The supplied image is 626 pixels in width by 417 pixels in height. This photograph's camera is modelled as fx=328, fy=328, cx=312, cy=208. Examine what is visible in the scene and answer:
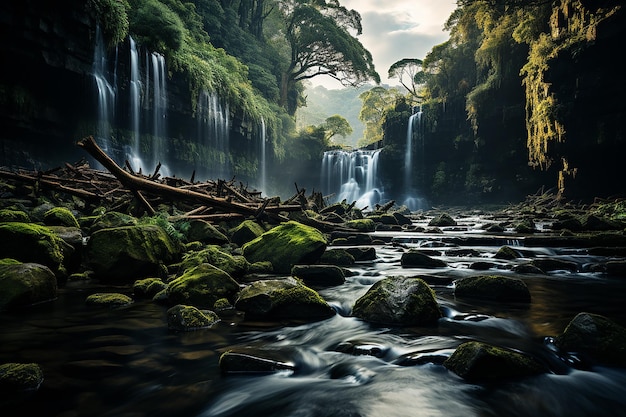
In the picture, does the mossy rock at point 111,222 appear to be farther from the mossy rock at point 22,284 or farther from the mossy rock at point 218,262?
the mossy rock at point 22,284

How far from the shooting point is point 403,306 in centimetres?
356

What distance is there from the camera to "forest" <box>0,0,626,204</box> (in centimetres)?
1834

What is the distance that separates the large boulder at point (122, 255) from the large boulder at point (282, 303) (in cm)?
218

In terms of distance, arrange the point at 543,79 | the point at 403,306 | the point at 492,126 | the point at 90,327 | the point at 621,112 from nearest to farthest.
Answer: the point at 90,327 < the point at 403,306 < the point at 621,112 < the point at 543,79 < the point at 492,126

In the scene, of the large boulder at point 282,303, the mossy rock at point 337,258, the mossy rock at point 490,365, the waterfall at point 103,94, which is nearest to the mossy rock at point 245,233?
the mossy rock at point 337,258

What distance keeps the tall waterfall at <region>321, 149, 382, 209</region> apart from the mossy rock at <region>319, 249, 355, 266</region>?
3204cm

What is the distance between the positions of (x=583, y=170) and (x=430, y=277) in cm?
2240

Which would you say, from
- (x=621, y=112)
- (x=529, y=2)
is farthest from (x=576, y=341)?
(x=529, y=2)

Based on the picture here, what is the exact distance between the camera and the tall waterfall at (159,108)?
21.9 metres

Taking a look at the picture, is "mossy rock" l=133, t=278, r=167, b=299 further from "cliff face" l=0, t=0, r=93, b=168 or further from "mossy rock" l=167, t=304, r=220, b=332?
"cliff face" l=0, t=0, r=93, b=168

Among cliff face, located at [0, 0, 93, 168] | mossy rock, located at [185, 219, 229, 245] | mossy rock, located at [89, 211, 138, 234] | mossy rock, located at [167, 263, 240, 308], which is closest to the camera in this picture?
mossy rock, located at [167, 263, 240, 308]

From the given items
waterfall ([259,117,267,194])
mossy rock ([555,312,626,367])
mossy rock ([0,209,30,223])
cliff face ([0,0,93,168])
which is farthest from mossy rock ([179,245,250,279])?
waterfall ([259,117,267,194])

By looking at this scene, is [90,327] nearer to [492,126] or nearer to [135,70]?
[135,70]

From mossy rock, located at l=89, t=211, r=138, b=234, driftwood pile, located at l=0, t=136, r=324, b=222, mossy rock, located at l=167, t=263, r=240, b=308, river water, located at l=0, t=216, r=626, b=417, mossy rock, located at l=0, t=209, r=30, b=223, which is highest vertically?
driftwood pile, located at l=0, t=136, r=324, b=222
